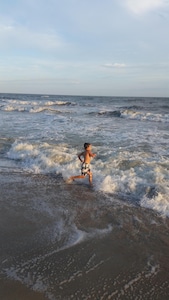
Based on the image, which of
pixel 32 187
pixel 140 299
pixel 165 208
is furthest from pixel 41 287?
pixel 32 187

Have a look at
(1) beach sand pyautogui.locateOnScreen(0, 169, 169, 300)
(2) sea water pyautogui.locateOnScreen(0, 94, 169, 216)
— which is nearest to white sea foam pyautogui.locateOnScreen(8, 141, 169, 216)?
(2) sea water pyautogui.locateOnScreen(0, 94, 169, 216)

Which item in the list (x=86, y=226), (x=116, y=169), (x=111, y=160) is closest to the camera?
(x=86, y=226)

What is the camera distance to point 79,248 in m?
4.93

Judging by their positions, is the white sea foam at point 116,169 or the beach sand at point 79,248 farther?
the white sea foam at point 116,169

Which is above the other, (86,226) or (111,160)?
(111,160)

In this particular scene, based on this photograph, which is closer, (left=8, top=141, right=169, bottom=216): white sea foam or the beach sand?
the beach sand

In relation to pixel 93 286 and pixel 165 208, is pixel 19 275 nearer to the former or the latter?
pixel 93 286

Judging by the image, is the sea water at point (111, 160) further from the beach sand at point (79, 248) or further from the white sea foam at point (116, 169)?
the beach sand at point (79, 248)

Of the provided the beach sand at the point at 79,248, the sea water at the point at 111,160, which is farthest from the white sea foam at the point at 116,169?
the beach sand at the point at 79,248

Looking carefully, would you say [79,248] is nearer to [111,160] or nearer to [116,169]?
[116,169]

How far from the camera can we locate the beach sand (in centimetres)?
403

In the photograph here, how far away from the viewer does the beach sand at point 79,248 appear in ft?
13.2

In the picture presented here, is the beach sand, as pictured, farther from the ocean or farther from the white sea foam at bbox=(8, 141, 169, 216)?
the white sea foam at bbox=(8, 141, 169, 216)

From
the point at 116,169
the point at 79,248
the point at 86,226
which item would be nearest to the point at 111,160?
the point at 116,169
